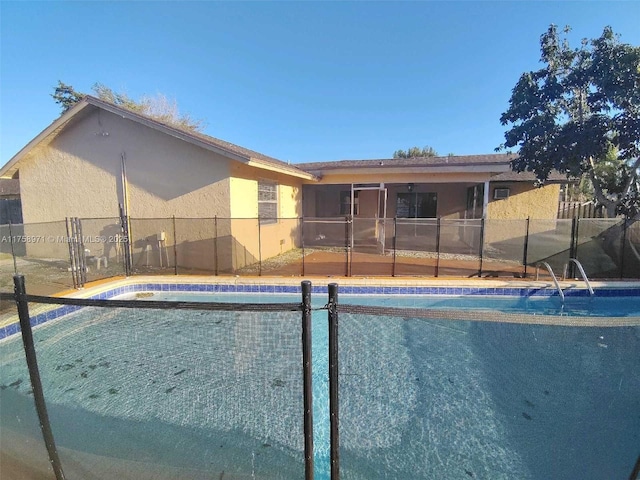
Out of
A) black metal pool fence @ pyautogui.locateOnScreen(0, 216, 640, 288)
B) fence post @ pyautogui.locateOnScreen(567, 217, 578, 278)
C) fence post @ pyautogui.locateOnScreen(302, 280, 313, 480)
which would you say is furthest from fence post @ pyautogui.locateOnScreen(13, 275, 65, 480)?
fence post @ pyautogui.locateOnScreen(567, 217, 578, 278)

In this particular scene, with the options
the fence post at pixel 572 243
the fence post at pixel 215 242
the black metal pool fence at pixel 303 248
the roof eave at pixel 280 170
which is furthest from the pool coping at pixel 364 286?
the roof eave at pixel 280 170

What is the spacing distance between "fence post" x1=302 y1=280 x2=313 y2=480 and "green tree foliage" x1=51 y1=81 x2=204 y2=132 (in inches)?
881

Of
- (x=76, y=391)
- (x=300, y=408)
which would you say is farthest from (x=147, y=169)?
(x=300, y=408)

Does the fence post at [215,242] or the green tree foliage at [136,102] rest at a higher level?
the green tree foliage at [136,102]

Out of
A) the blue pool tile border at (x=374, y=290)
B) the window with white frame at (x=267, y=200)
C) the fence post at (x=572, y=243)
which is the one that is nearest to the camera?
the blue pool tile border at (x=374, y=290)

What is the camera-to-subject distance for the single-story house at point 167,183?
8.64 metres

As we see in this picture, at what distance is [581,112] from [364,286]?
721 cm

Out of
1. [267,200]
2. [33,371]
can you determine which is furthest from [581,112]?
[33,371]

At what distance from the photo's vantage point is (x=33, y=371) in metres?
1.98

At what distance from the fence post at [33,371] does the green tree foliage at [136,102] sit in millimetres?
21433

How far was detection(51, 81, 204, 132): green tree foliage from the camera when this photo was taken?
21562 millimetres

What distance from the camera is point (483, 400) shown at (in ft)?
Answer: 8.81

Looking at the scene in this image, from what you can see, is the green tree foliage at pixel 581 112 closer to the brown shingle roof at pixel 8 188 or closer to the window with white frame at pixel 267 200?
the window with white frame at pixel 267 200

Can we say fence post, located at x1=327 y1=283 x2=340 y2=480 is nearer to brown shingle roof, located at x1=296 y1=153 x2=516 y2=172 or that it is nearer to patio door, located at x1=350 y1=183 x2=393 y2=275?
patio door, located at x1=350 y1=183 x2=393 y2=275
